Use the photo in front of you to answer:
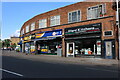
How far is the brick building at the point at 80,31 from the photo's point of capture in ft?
68.0

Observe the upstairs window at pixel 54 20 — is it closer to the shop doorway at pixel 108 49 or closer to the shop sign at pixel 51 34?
the shop sign at pixel 51 34

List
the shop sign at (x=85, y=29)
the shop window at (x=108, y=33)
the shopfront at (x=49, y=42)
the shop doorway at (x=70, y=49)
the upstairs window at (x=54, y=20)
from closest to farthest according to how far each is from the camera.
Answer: the shop window at (x=108, y=33) < the shop sign at (x=85, y=29) < the shop doorway at (x=70, y=49) < the shopfront at (x=49, y=42) < the upstairs window at (x=54, y=20)

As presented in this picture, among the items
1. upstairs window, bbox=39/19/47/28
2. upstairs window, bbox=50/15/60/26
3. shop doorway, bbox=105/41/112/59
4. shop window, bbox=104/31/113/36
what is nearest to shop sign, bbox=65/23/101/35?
shop window, bbox=104/31/113/36

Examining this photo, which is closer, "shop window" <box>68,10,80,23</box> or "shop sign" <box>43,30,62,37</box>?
"shop window" <box>68,10,80,23</box>

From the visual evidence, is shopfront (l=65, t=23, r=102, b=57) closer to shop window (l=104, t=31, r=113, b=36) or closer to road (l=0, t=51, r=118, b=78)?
shop window (l=104, t=31, r=113, b=36)

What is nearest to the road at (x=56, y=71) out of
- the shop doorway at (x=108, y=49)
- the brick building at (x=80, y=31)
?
the shop doorway at (x=108, y=49)

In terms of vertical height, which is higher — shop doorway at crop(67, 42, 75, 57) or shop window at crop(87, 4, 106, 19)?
shop window at crop(87, 4, 106, 19)

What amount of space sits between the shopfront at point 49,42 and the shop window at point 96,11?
19.6 feet

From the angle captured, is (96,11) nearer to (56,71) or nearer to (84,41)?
(84,41)

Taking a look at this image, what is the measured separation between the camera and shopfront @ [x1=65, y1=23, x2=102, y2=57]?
71.3 feet

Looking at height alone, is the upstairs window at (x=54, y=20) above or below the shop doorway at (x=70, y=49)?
above

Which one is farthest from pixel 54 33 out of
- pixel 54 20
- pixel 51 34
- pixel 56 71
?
pixel 56 71

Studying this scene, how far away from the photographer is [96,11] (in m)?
22.4

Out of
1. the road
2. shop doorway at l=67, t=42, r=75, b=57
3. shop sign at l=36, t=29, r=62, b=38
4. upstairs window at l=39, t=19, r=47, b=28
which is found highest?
upstairs window at l=39, t=19, r=47, b=28
